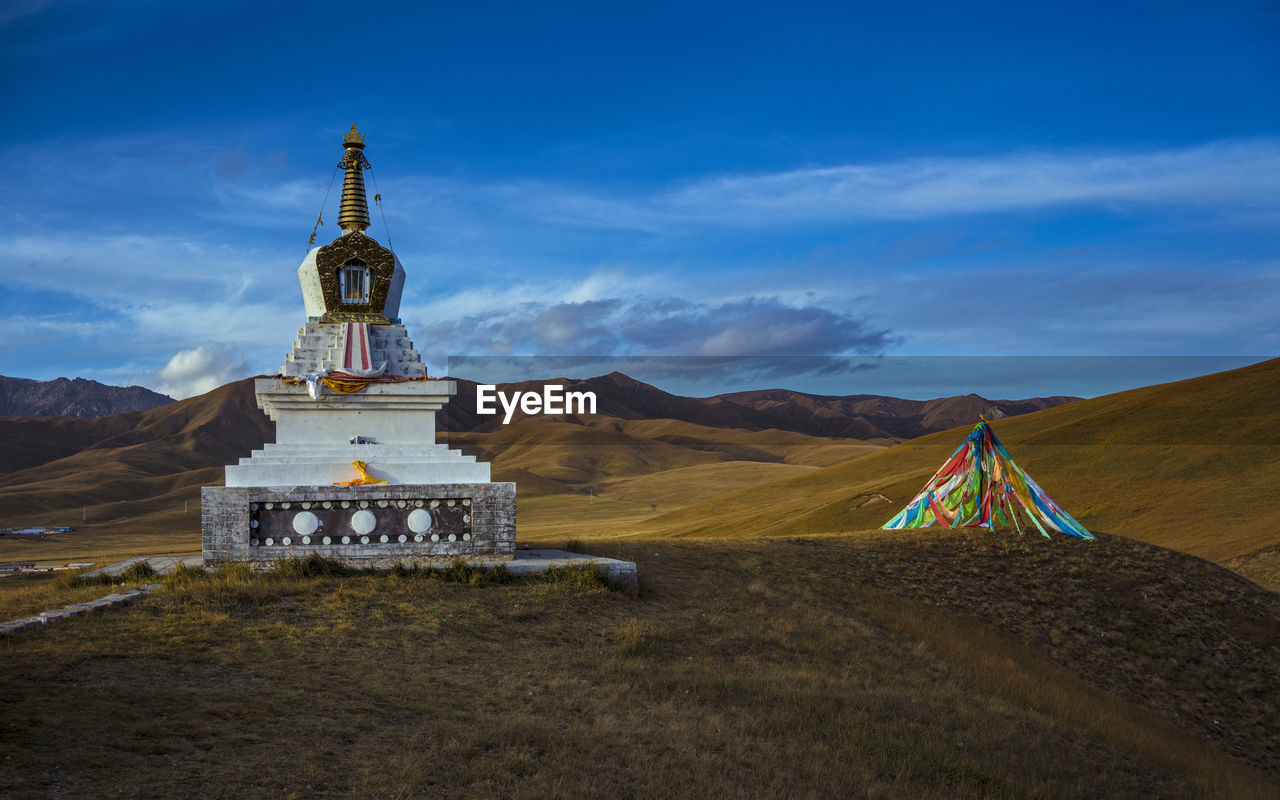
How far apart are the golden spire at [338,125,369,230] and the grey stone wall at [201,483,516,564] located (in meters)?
6.41

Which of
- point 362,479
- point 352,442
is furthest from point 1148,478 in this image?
point 362,479

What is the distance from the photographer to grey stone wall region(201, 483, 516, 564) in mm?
15172

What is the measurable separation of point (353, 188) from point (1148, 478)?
38070 mm

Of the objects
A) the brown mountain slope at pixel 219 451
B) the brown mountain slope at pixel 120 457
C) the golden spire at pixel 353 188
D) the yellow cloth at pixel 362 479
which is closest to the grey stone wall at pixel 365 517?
the yellow cloth at pixel 362 479

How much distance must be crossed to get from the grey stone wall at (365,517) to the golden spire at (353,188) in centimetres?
641

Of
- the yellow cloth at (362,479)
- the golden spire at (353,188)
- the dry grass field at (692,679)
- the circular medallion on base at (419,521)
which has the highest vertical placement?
the golden spire at (353,188)

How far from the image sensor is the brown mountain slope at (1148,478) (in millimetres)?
34188

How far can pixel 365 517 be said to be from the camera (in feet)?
51.2

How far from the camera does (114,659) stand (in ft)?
32.1

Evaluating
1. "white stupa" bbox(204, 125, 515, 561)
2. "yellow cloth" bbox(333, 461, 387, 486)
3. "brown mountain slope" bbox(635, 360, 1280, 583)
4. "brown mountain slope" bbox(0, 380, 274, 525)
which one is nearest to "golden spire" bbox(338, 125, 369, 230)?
"white stupa" bbox(204, 125, 515, 561)

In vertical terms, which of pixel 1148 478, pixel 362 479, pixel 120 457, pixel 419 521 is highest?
pixel 120 457

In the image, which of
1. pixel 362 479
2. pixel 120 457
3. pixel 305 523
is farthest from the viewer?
pixel 120 457

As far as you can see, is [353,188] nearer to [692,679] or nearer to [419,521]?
[419,521]

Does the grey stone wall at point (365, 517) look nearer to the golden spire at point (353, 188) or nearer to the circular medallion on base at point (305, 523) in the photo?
the circular medallion on base at point (305, 523)
